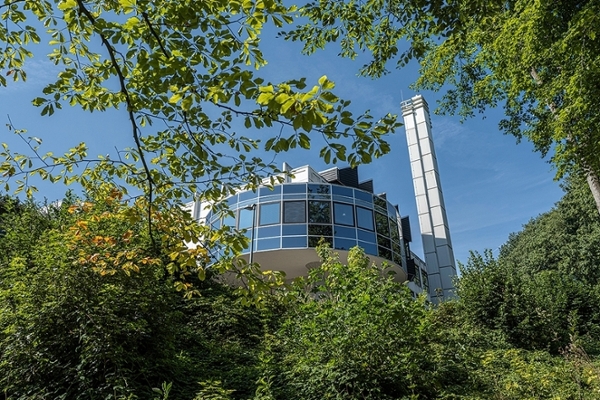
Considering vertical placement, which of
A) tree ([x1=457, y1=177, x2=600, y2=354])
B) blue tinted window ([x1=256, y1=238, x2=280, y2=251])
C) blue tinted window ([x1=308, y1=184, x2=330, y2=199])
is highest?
blue tinted window ([x1=308, y1=184, x2=330, y2=199])

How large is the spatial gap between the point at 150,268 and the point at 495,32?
27.1ft

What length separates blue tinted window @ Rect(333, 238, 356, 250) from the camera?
19719mm

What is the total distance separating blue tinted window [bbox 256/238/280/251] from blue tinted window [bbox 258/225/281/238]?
266mm

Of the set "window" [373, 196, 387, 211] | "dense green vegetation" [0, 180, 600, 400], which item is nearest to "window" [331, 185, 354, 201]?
"window" [373, 196, 387, 211]

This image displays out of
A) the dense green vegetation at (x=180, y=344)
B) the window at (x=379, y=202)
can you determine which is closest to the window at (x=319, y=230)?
the window at (x=379, y=202)

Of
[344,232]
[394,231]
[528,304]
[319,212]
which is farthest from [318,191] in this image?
[528,304]

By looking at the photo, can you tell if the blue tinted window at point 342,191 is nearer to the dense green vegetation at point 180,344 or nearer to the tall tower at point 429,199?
the tall tower at point 429,199

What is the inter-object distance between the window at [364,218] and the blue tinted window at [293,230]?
9.76 ft

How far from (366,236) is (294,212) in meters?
3.81

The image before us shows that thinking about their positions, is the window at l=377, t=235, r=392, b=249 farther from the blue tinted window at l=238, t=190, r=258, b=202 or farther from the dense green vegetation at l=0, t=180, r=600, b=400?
the dense green vegetation at l=0, t=180, r=600, b=400

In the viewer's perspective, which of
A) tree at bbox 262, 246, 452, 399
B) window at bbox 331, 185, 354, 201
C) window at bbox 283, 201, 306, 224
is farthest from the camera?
window at bbox 331, 185, 354, 201

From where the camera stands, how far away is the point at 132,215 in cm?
343

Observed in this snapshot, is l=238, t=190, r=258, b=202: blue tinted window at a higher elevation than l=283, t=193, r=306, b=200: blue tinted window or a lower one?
higher

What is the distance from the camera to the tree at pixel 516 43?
5.36 m
